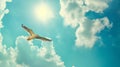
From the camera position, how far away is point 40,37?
237 feet

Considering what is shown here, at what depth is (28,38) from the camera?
2808 inches

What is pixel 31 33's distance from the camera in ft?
235

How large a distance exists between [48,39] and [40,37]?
8.07ft

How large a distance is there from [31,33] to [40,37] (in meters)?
2.50

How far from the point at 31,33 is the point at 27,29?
4.38 m

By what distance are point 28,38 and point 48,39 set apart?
16.0 feet

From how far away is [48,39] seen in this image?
71062mm

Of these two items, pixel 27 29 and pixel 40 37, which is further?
pixel 40 37

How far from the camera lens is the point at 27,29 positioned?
221 feet

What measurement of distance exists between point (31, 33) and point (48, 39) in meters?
4.45
